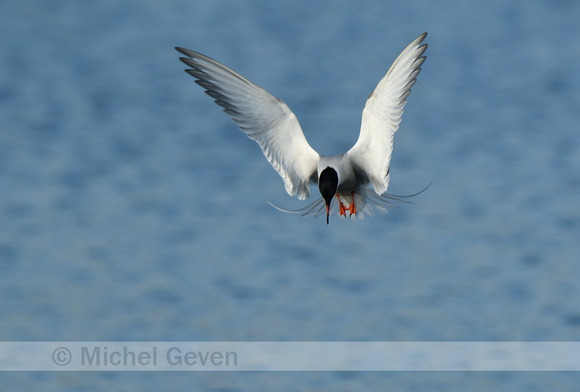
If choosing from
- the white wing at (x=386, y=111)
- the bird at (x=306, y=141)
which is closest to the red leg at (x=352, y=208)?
the bird at (x=306, y=141)

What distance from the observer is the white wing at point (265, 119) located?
5156 millimetres

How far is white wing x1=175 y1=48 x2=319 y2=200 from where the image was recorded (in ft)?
16.9

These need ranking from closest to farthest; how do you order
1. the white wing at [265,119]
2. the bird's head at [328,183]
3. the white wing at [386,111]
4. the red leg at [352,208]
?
the white wing at [386,111], the bird's head at [328,183], the white wing at [265,119], the red leg at [352,208]

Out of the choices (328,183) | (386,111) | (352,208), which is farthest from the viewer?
(352,208)

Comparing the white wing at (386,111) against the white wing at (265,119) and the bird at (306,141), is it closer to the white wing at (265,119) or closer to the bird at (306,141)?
the bird at (306,141)

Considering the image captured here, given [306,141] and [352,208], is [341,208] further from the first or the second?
[306,141]

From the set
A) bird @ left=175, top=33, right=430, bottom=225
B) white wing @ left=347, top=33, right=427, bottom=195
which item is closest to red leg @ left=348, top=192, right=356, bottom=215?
bird @ left=175, top=33, right=430, bottom=225

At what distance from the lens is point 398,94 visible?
16.0ft

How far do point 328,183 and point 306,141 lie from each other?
17.3 inches

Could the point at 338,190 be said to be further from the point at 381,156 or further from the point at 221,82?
the point at 221,82

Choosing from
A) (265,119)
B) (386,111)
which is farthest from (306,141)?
(386,111)

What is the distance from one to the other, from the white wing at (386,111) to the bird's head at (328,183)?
0.73 ft

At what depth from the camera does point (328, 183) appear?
197 inches

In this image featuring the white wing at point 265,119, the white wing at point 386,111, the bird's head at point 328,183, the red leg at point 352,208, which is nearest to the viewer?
the white wing at point 386,111
